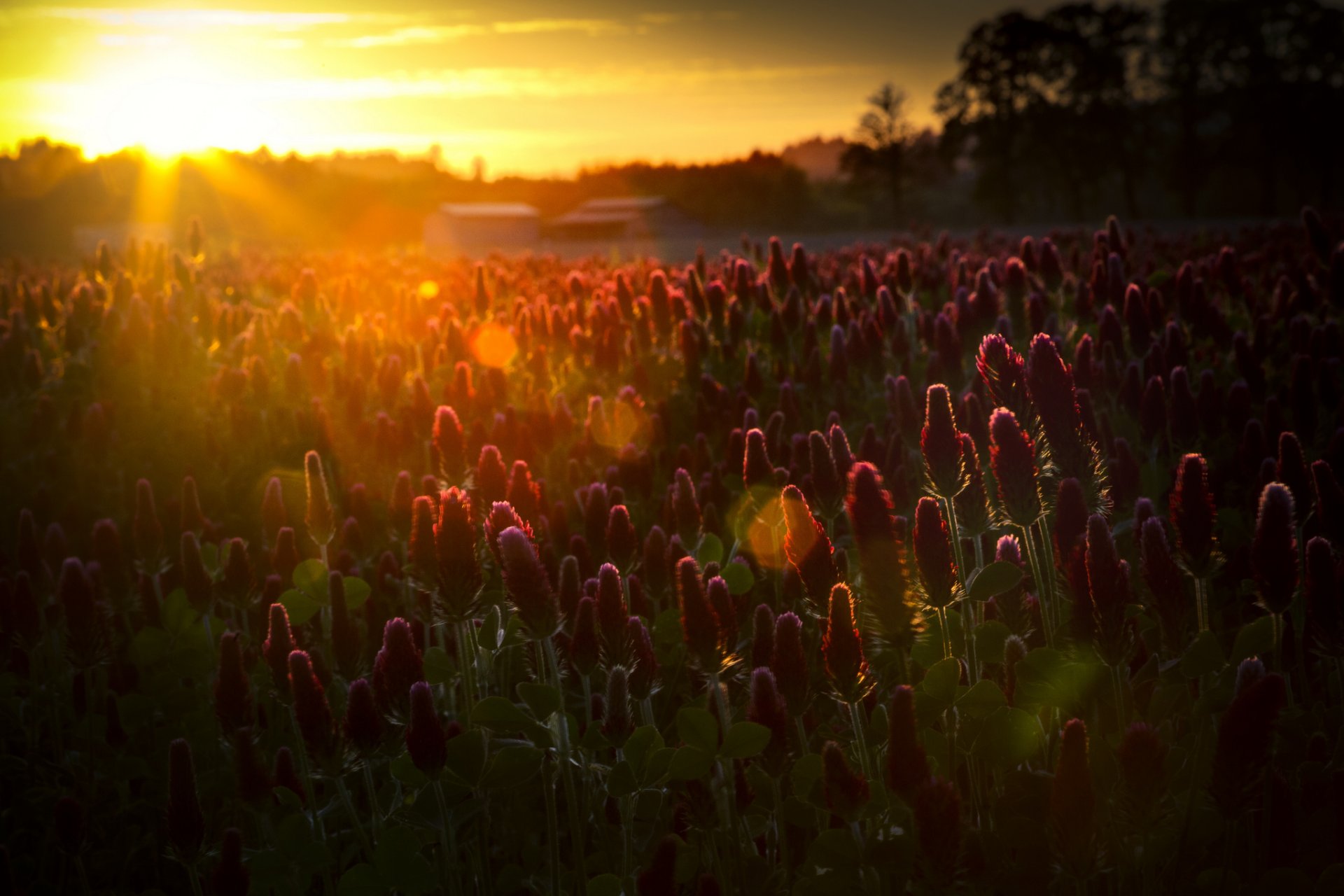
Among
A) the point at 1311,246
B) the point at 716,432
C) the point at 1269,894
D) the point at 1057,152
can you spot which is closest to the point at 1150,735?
the point at 1269,894

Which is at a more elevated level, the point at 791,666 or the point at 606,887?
the point at 791,666

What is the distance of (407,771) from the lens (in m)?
2.24

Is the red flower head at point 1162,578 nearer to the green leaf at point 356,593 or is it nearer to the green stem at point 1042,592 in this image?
the green stem at point 1042,592

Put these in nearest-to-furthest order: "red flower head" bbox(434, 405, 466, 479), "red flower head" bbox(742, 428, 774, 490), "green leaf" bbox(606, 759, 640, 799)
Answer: "green leaf" bbox(606, 759, 640, 799), "red flower head" bbox(742, 428, 774, 490), "red flower head" bbox(434, 405, 466, 479)

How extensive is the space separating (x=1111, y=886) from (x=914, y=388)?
161 inches

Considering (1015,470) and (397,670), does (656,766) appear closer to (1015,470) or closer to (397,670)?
(397,670)

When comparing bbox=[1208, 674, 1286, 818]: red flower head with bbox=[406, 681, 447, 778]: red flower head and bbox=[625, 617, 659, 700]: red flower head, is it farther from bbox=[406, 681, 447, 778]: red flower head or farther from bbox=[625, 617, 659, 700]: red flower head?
bbox=[406, 681, 447, 778]: red flower head

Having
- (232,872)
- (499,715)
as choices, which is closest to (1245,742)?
(499,715)

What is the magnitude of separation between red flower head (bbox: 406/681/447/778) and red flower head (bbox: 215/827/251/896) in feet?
1.59

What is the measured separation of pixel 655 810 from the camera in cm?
248

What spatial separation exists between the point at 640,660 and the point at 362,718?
0.59 m

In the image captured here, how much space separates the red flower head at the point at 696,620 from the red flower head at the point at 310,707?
822 millimetres

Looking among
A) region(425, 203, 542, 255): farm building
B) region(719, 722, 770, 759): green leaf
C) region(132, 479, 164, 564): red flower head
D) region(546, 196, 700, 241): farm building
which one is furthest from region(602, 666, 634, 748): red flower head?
region(546, 196, 700, 241): farm building

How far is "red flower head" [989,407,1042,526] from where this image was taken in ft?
6.82
